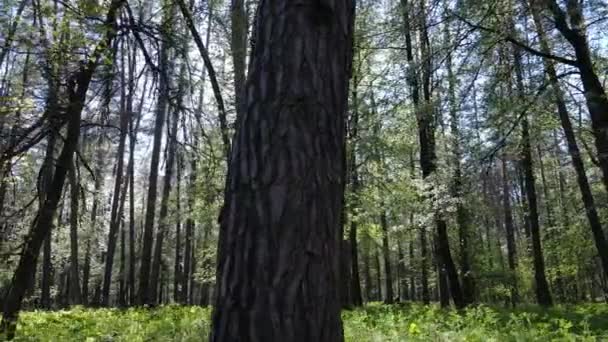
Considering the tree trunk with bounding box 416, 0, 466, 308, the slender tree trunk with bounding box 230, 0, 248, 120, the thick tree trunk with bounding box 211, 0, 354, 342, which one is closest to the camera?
the thick tree trunk with bounding box 211, 0, 354, 342

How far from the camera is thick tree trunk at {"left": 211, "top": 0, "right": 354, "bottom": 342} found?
1.82m

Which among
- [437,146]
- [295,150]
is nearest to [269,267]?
[295,150]

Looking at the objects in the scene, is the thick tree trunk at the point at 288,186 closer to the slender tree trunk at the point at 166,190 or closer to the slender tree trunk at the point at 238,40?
the slender tree trunk at the point at 166,190

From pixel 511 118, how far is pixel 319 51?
7.14 metres

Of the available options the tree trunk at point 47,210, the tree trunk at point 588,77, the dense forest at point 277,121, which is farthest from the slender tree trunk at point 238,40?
the tree trunk at point 588,77

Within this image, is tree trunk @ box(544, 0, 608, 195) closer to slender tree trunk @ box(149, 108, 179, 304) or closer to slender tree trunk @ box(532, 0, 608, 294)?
slender tree trunk @ box(532, 0, 608, 294)

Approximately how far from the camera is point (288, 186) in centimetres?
192

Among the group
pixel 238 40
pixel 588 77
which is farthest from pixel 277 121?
pixel 588 77

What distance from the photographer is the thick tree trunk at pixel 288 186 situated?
5.97 feet

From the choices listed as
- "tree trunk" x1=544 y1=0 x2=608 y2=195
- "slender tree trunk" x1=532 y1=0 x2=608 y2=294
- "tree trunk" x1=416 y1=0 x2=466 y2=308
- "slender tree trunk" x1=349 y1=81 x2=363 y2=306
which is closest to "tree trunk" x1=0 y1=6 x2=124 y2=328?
"tree trunk" x1=544 y1=0 x2=608 y2=195

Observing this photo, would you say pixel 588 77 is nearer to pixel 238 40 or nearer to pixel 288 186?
pixel 238 40

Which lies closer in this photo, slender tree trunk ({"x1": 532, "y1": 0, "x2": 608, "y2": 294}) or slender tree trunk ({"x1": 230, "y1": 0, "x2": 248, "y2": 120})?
slender tree trunk ({"x1": 230, "y1": 0, "x2": 248, "y2": 120})

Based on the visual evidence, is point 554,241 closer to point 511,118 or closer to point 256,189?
point 511,118

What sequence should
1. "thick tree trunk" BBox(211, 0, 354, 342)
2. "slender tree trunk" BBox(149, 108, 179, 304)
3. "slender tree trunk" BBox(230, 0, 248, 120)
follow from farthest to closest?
"slender tree trunk" BBox(230, 0, 248, 120) < "slender tree trunk" BBox(149, 108, 179, 304) < "thick tree trunk" BBox(211, 0, 354, 342)
